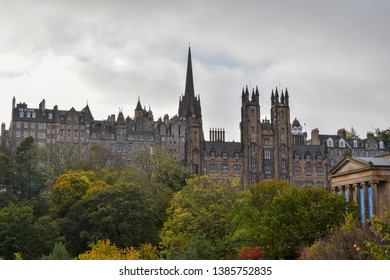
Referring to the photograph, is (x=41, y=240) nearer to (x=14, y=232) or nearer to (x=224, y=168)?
(x=14, y=232)

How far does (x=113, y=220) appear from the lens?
122ft

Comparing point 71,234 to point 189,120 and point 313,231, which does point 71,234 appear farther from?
point 189,120

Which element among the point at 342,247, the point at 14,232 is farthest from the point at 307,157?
the point at 342,247

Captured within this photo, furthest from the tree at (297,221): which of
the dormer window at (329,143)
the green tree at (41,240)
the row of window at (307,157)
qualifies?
the dormer window at (329,143)

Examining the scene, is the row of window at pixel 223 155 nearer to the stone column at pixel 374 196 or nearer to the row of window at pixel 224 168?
the row of window at pixel 224 168

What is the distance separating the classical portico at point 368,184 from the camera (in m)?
31.6

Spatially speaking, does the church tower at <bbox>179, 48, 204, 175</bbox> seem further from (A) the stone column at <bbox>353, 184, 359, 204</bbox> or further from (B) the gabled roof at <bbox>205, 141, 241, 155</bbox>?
(A) the stone column at <bbox>353, 184, 359, 204</bbox>

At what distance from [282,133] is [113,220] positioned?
158 ft

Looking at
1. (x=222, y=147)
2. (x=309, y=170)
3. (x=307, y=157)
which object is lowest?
(x=309, y=170)

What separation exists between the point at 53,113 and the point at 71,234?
48208 mm

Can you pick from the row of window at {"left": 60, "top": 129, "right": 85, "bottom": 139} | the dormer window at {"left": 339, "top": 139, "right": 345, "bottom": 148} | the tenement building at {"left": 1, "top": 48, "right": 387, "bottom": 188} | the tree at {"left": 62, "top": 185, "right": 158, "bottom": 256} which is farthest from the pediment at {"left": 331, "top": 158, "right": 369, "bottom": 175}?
the dormer window at {"left": 339, "top": 139, "right": 345, "bottom": 148}

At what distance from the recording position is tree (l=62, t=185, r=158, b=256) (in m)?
36.9

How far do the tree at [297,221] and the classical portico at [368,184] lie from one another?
297cm
